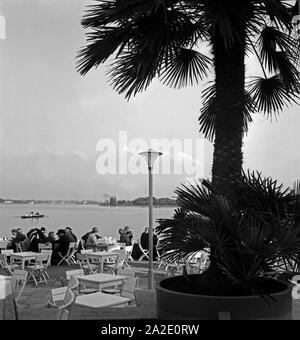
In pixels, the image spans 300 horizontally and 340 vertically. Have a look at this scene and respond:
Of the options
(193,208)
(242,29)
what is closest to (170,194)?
(193,208)

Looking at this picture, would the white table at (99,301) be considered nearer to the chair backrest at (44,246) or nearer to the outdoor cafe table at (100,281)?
the outdoor cafe table at (100,281)

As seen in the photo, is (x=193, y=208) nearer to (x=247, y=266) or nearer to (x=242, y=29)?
(x=247, y=266)

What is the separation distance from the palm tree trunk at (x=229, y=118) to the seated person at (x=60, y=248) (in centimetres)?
757

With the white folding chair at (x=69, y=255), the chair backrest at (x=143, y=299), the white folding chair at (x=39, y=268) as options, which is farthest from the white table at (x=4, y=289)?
the white folding chair at (x=69, y=255)

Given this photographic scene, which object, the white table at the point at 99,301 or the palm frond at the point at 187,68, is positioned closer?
the white table at the point at 99,301

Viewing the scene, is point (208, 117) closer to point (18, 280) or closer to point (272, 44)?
point (272, 44)

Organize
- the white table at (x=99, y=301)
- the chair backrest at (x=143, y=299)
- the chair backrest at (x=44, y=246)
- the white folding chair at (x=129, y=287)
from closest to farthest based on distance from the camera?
the white table at (x=99, y=301) → the chair backrest at (x=143, y=299) → the white folding chair at (x=129, y=287) → the chair backrest at (x=44, y=246)

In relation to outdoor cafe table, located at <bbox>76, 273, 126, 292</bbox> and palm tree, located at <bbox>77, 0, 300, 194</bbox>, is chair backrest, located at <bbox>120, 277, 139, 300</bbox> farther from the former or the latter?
palm tree, located at <bbox>77, 0, 300, 194</bbox>

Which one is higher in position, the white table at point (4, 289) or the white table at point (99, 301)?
the white table at point (4, 289)

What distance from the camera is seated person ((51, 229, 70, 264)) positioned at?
34.0 feet

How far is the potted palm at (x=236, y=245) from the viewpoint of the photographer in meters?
2.82

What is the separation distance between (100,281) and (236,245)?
98.8 inches

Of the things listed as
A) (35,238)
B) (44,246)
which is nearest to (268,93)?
(44,246)

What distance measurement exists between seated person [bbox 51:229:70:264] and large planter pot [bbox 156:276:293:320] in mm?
7644
